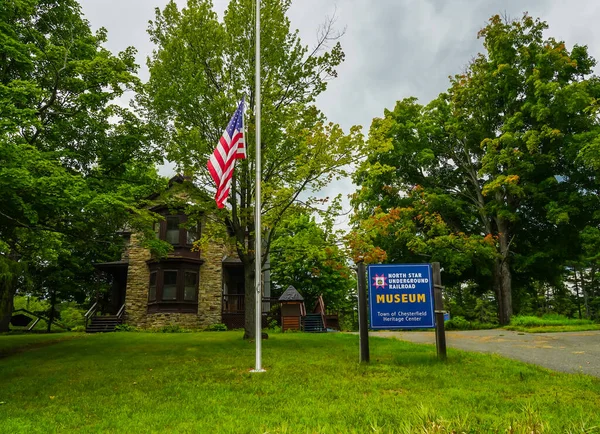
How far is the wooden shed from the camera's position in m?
22.7

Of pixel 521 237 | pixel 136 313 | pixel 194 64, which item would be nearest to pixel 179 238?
pixel 136 313

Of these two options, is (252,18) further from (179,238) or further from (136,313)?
(136,313)

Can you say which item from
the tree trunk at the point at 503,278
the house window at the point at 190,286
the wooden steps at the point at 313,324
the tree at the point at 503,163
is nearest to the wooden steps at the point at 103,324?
the house window at the point at 190,286

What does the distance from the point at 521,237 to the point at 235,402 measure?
2466 centimetres

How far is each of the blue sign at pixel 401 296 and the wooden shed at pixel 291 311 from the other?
45.7ft

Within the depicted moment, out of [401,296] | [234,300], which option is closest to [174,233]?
[234,300]

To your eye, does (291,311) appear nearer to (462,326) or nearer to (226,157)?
(462,326)

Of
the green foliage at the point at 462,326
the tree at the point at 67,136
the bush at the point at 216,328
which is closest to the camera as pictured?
the tree at the point at 67,136

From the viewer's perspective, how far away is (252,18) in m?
13.8

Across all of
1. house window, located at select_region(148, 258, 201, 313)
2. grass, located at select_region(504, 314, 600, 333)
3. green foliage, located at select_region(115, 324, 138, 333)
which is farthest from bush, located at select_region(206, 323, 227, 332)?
grass, located at select_region(504, 314, 600, 333)

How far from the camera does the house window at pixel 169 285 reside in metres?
24.1

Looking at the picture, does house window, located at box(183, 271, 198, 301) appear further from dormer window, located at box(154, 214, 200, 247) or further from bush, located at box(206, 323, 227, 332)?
bush, located at box(206, 323, 227, 332)

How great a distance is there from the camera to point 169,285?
2431 centimetres

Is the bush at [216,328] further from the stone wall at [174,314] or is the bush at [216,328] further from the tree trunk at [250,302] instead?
the tree trunk at [250,302]
